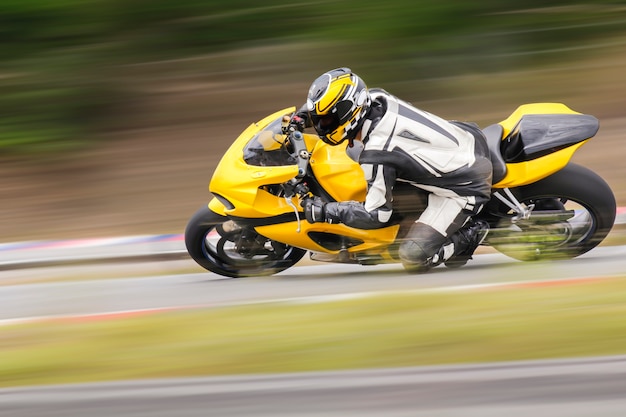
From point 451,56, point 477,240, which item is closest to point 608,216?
point 477,240

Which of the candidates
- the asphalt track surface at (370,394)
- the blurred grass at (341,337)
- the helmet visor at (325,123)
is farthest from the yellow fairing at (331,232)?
the asphalt track surface at (370,394)

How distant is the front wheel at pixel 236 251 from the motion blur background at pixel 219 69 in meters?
2.57

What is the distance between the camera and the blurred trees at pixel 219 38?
28.2ft

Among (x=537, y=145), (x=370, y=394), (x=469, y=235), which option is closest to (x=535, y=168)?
(x=537, y=145)

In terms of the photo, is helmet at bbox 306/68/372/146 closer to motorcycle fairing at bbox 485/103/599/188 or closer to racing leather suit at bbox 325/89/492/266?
racing leather suit at bbox 325/89/492/266

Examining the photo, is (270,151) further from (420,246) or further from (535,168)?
(535,168)

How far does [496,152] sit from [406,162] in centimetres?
54

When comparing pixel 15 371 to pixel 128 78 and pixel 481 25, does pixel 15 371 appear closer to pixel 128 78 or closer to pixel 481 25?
pixel 128 78

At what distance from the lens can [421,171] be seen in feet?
16.0

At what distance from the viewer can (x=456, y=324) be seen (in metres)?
3.87

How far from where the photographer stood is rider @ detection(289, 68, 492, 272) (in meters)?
4.77

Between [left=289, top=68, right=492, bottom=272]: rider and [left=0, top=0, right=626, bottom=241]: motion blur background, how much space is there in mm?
3263

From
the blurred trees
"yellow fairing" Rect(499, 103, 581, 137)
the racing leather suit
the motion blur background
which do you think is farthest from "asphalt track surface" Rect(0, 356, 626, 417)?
the blurred trees

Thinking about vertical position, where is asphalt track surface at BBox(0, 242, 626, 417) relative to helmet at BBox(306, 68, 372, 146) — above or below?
below
